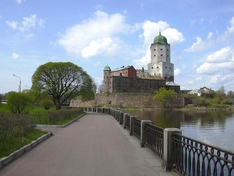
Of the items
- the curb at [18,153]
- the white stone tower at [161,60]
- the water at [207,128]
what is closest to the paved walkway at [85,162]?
the curb at [18,153]

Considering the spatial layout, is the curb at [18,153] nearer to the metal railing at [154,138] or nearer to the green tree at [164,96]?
the metal railing at [154,138]

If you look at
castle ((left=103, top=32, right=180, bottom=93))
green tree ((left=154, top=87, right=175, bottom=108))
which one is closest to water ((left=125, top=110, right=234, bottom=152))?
green tree ((left=154, top=87, right=175, bottom=108))

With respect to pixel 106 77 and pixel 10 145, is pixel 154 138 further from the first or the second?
pixel 106 77

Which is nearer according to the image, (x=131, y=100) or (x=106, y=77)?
(x=131, y=100)

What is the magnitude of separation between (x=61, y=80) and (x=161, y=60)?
7692 centimetres

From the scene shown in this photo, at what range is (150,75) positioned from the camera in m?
117

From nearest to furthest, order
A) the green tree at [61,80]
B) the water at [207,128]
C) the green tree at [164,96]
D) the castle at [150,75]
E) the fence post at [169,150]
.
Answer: the fence post at [169,150], the water at [207,128], the green tree at [61,80], the green tree at [164,96], the castle at [150,75]

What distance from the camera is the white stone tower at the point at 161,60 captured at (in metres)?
116

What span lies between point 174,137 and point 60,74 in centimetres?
3984

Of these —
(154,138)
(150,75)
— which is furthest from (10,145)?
(150,75)

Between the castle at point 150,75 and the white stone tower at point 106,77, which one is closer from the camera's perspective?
the castle at point 150,75

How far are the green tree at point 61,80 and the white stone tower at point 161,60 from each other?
7260cm

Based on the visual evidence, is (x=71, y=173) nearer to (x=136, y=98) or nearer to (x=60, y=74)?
(x=60, y=74)

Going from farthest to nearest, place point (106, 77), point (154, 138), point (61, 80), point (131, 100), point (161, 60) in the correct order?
1. point (161, 60)
2. point (106, 77)
3. point (131, 100)
4. point (61, 80)
5. point (154, 138)
